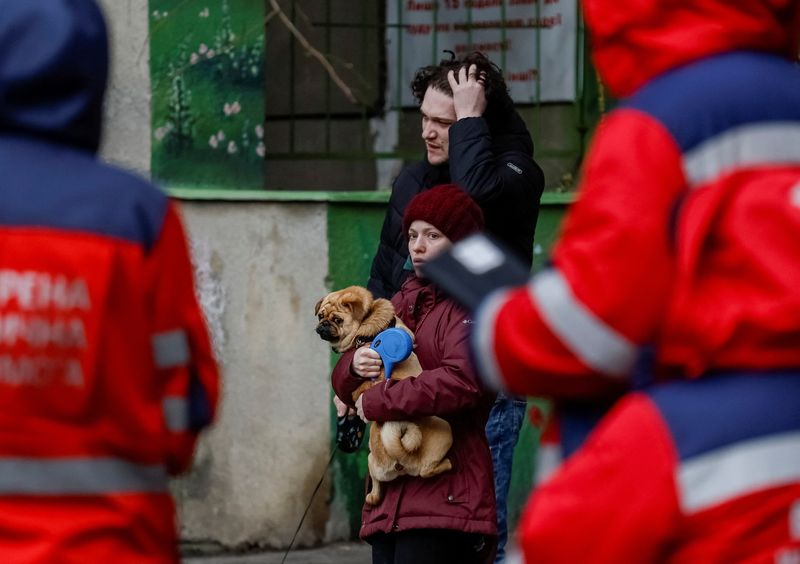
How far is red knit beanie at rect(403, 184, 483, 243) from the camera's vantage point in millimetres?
5219

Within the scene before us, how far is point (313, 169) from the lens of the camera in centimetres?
851

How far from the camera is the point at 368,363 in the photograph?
5109 millimetres

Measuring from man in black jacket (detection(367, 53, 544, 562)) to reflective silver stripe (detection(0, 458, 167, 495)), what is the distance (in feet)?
8.49

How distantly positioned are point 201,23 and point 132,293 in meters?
4.51

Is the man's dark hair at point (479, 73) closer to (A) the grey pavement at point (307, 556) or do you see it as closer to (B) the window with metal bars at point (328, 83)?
(B) the window with metal bars at point (328, 83)

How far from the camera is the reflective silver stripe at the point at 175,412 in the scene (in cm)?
317

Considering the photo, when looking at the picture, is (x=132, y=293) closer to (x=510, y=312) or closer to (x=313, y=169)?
(x=510, y=312)

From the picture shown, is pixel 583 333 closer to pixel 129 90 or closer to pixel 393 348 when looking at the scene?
pixel 393 348

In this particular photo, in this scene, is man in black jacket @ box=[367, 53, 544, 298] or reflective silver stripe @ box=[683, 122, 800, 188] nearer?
reflective silver stripe @ box=[683, 122, 800, 188]

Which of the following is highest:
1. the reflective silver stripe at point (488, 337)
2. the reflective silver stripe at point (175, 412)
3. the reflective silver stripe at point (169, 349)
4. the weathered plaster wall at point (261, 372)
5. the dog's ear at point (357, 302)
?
the reflective silver stripe at point (488, 337)

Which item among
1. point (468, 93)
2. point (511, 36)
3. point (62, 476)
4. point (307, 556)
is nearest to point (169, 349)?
point (62, 476)

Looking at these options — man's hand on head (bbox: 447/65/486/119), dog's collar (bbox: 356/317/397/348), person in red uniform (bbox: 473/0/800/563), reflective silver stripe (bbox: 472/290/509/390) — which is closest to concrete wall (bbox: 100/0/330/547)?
man's hand on head (bbox: 447/65/486/119)

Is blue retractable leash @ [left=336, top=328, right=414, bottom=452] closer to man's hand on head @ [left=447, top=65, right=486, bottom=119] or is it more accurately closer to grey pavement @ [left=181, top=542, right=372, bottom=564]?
man's hand on head @ [left=447, top=65, right=486, bottom=119]

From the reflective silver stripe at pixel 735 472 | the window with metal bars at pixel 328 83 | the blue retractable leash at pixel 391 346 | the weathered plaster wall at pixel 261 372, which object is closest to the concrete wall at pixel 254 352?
the weathered plaster wall at pixel 261 372
